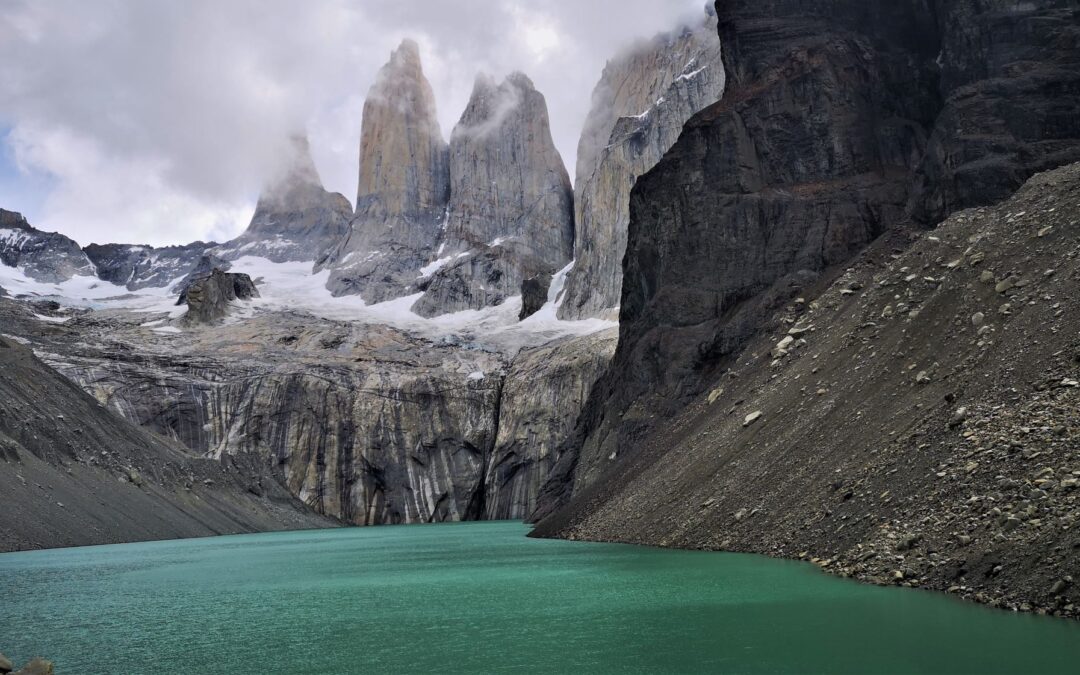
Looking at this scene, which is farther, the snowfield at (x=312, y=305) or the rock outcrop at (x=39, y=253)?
the rock outcrop at (x=39, y=253)

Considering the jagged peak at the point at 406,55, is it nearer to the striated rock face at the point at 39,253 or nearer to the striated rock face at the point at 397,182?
the striated rock face at the point at 397,182

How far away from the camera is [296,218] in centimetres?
18738

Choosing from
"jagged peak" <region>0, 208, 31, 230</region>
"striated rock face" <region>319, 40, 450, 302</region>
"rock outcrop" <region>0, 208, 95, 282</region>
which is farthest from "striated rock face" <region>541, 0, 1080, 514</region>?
"jagged peak" <region>0, 208, 31, 230</region>

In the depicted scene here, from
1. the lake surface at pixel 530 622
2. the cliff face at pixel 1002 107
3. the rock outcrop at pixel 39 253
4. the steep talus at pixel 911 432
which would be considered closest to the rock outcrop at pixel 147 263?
the rock outcrop at pixel 39 253

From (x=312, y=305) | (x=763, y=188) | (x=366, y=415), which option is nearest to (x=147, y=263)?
(x=312, y=305)

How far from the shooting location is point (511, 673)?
45.7 feet

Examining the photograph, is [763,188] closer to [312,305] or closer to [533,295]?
[533,295]

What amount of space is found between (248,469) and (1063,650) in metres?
75.7

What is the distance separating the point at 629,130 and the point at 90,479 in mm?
69951

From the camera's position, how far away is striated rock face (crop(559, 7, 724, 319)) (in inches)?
4082

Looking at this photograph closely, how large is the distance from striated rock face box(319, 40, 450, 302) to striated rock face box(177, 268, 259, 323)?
92.9 feet

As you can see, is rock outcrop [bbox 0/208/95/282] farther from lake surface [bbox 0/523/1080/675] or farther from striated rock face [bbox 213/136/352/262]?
lake surface [bbox 0/523/1080/675]

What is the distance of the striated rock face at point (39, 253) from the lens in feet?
571

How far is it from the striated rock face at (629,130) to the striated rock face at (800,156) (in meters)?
45.7
